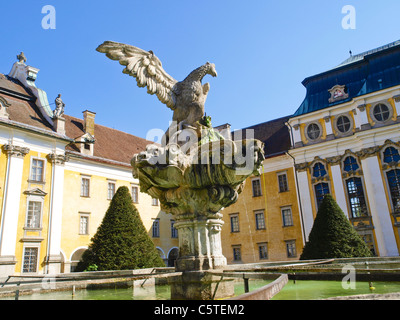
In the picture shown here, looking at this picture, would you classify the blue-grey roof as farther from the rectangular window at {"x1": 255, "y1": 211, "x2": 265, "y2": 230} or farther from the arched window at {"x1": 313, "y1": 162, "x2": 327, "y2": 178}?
the rectangular window at {"x1": 255, "y1": 211, "x2": 265, "y2": 230}

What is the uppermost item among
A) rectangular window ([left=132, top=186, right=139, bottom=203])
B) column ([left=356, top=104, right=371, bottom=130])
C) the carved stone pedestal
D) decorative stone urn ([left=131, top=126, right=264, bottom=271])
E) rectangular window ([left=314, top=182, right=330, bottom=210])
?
column ([left=356, top=104, right=371, bottom=130])

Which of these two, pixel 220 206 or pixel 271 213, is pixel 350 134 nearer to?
pixel 271 213

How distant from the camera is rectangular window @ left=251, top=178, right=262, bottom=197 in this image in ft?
111

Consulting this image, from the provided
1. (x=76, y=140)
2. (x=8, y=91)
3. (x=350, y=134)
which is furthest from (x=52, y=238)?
(x=350, y=134)

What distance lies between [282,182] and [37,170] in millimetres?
20782

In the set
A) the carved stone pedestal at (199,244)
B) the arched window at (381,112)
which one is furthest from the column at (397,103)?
the carved stone pedestal at (199,244)

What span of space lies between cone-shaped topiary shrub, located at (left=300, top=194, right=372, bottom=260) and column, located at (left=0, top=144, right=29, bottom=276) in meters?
17.8

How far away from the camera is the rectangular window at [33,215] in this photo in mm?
24109

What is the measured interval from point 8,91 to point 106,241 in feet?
50.6

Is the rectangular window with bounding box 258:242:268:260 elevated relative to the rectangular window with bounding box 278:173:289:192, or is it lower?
lower

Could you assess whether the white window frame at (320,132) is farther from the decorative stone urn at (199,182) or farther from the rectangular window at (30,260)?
the decorative stone urn at (199,182)

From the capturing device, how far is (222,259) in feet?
20.0

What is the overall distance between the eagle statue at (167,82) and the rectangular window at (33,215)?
20.8 metres

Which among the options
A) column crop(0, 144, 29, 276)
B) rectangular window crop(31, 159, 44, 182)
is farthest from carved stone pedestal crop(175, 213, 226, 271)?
rectangular window crop(31, 159, 44, 182)
